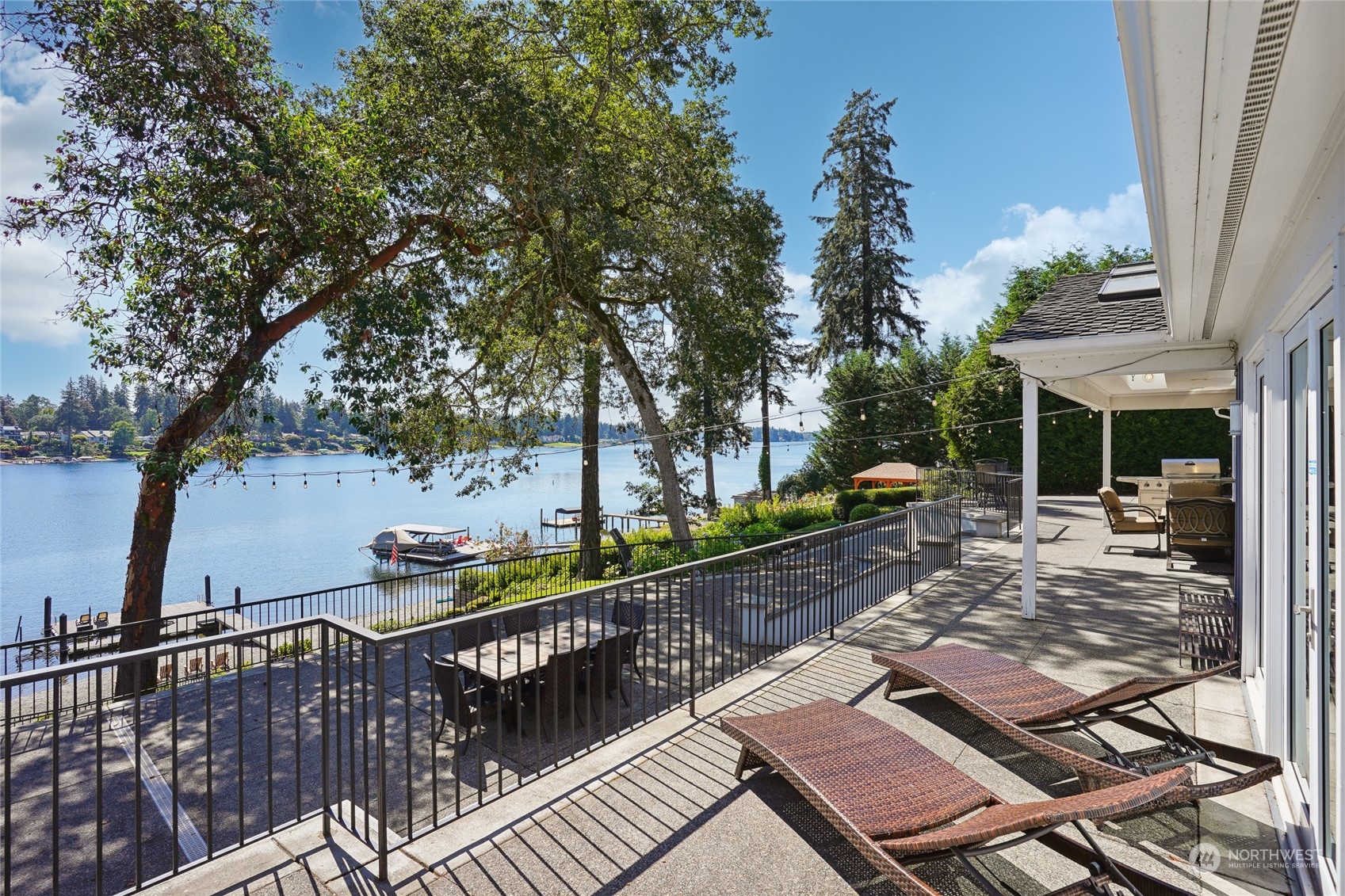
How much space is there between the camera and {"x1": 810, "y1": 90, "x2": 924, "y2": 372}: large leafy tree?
84.4ft

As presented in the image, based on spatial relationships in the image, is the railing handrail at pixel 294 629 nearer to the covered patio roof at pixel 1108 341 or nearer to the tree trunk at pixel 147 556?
the covered patio roof at pixel 1108 341

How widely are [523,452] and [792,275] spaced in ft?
67.9

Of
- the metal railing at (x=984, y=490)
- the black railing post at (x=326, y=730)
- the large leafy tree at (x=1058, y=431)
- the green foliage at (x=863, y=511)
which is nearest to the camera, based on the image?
the black railing post at (x=326, y=730)

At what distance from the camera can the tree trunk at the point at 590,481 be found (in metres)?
14.0

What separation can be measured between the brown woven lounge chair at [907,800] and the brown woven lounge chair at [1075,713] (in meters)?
0.36

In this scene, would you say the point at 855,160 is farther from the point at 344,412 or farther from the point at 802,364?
the point at 344,412

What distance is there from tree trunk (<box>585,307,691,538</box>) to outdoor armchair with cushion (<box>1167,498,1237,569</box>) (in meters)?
8.04

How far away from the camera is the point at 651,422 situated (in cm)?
1355

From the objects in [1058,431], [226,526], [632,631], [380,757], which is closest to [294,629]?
[380,757]

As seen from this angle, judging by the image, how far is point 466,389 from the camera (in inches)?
479

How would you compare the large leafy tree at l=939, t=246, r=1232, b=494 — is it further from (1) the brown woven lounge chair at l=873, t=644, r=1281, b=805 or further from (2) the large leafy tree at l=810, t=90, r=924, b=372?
(1) the brown woven lounge chair at l=873, t=644, r=1281, b=805

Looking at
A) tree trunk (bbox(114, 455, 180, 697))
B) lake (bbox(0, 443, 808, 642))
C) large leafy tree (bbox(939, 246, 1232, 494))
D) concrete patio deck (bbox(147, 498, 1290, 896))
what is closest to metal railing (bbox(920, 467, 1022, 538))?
large leafy tree (bbox(939, 246, 1232, 494))

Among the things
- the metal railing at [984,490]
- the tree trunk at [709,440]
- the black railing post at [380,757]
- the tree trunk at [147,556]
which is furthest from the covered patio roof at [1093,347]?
the tree trunk at [147,556]

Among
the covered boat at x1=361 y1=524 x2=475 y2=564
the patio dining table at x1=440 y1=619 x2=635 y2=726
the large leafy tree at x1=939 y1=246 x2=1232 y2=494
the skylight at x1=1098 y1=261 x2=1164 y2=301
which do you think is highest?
the skylight at x1=1098 y1=261 x2=1164 y2=301
